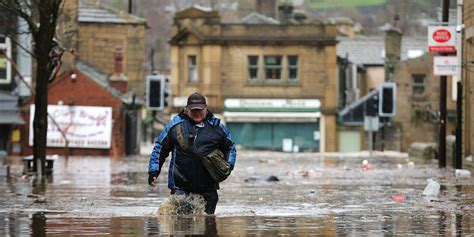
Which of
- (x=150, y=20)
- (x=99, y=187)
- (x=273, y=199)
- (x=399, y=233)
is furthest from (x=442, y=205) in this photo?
(x=150, y=20)

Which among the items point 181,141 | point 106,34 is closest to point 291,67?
point 106,34

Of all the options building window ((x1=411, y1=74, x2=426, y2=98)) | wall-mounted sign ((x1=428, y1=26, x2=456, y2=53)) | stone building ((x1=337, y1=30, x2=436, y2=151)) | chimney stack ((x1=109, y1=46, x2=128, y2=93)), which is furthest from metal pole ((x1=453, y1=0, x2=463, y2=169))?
building window ((x1=411, y1=74, x2=426, y2=98))

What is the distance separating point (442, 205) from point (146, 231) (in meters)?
7.37

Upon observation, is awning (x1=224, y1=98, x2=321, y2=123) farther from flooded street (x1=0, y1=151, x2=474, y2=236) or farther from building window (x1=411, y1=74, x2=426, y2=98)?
flooded street (x1=0, y1=151, x2=474, y2=236)

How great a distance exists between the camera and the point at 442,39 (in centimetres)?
3594

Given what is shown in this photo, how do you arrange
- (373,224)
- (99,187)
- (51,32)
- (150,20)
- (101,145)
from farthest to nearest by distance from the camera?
(150,20) → (101,145) → (51,32) → (99,187) → (373,224)

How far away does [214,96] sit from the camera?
2923 inches

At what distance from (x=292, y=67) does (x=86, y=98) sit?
20733 mm

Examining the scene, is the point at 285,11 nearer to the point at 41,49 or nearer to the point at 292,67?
the point at 292,67

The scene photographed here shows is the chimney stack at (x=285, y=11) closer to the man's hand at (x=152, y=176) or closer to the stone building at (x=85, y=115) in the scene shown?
the stone building at (x=85, y=115)

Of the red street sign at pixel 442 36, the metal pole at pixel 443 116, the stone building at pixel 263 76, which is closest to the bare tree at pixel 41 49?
the red street sign at pixel 442 36

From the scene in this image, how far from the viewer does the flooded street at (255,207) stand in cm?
1403

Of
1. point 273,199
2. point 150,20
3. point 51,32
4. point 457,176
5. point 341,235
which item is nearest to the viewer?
point 341,235

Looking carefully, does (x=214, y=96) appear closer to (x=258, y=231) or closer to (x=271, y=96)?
(x=271, y=96)
